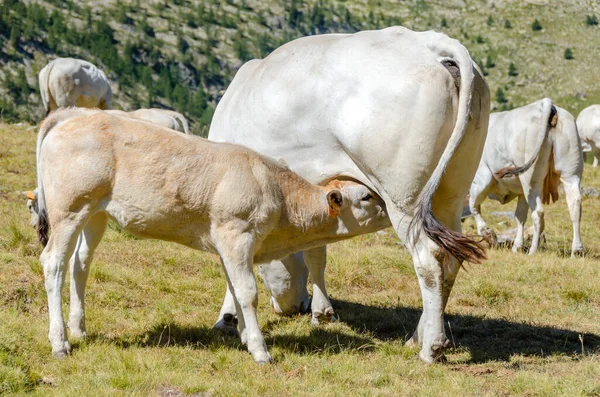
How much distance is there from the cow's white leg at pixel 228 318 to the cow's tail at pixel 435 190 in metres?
2.10

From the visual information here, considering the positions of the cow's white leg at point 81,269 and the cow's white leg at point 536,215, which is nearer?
the cow's white leg at point 81,269

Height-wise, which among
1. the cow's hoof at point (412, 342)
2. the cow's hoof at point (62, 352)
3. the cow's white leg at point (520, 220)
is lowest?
the cow's white leg at point (520, 220)

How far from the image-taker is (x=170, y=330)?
24.9 ft

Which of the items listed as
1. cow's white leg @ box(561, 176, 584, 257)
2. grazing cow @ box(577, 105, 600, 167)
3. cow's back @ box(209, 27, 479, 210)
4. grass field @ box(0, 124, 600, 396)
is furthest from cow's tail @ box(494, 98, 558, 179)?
grazing cow @ box(577, 105, 600, 167)

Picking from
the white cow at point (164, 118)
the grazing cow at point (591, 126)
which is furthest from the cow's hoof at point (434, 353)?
the grazing cow at point (591, 126)

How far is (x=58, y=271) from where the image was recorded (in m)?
6.62

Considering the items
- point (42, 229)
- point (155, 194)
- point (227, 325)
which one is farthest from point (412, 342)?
point (42, 229)

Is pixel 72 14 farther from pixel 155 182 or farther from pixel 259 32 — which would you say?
pixel 155 182

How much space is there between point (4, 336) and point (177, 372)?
58.3 inches

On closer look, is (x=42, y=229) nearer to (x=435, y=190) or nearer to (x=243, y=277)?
(x=243, y=277)

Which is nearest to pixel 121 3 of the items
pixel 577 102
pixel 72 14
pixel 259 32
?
pixel 72 14

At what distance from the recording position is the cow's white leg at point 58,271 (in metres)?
6.54

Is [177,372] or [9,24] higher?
[177,372]

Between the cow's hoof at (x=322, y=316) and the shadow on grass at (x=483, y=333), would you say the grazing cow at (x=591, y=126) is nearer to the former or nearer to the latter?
the shadow on grass at (x=483, y=333)
